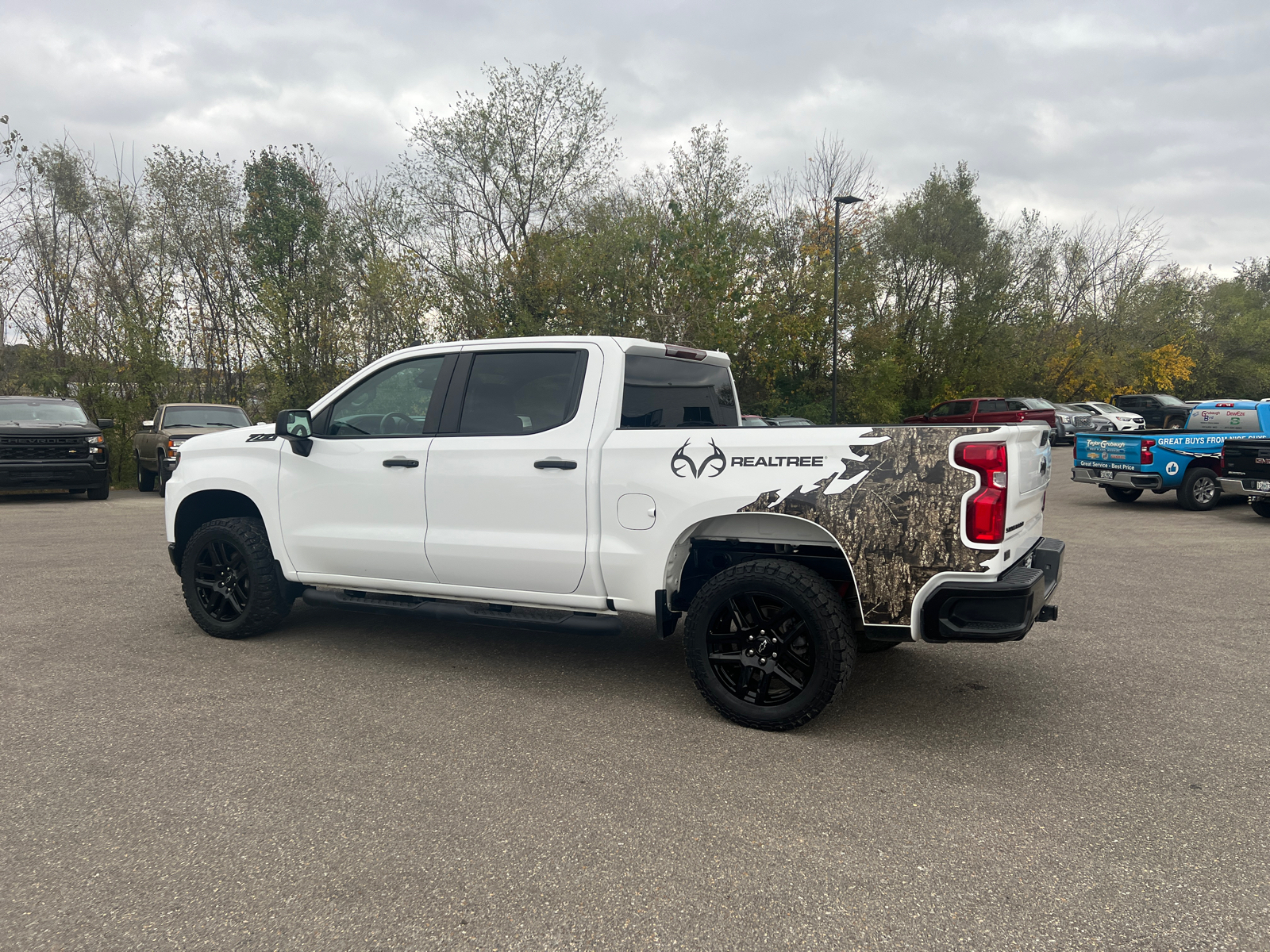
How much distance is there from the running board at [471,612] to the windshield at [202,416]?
40.7 feet

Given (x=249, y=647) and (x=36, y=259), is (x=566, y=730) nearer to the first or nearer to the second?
(x=249, y=647)

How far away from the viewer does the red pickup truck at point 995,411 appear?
29031mm

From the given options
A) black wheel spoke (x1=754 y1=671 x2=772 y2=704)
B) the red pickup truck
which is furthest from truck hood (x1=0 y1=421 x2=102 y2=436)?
the red pickup truck


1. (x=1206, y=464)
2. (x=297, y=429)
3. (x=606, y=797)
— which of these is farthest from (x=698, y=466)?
(x=1206, y=464)

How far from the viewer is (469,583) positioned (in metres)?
4.90

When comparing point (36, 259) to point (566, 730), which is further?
point (36, 259)

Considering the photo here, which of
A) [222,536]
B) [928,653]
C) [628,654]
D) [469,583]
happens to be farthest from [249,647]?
[928,653]

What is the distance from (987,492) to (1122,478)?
1160 centimetres

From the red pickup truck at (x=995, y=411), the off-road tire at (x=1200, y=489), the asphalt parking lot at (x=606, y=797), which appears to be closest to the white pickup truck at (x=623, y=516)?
the asphalt parking lot at (x=606, y=797)

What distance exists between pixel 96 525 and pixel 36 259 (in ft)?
57.6

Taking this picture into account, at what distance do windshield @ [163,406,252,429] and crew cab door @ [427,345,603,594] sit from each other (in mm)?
13039

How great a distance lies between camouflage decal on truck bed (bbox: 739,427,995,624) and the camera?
375 cm

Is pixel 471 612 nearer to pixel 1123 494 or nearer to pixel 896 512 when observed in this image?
pixel 896 512

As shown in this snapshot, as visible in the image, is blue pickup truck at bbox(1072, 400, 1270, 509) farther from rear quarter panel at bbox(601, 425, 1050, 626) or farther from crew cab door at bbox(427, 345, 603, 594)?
crew cab door at bbox(427, 345, 603, 594)
